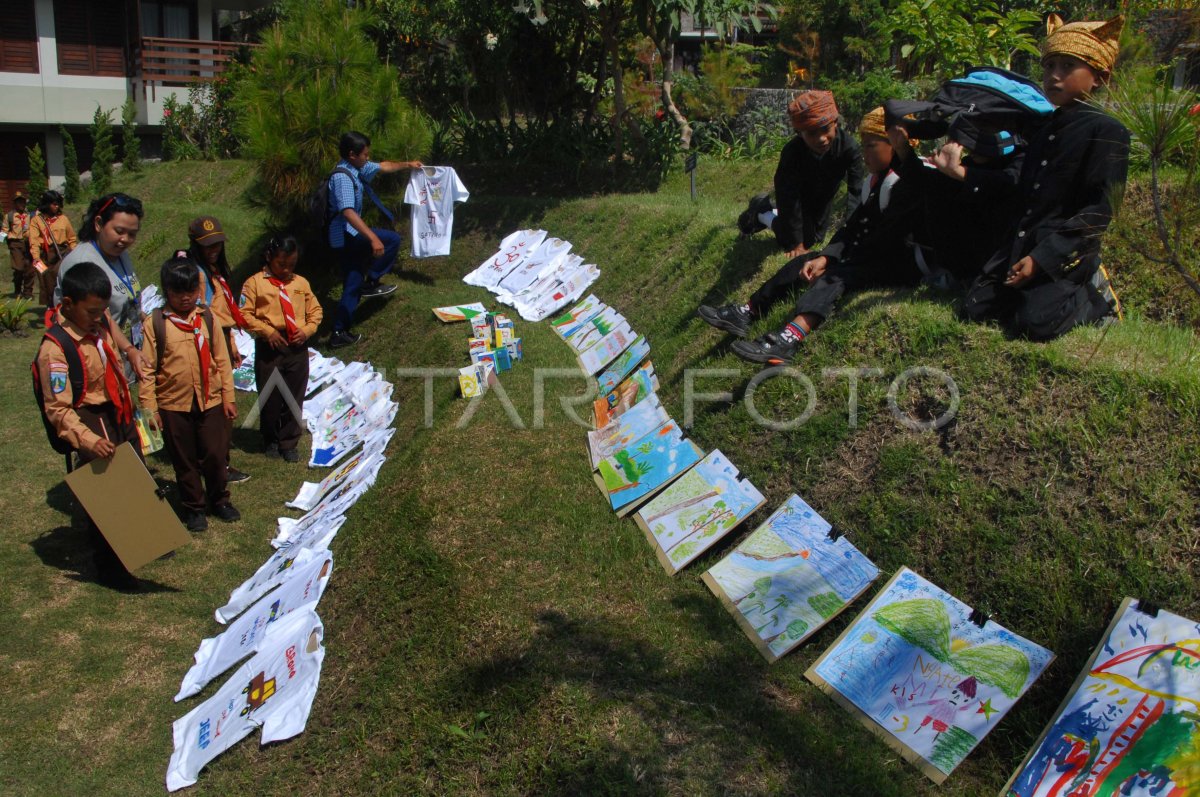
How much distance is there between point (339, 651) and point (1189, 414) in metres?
4.03

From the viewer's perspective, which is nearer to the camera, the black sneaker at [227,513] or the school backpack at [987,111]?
the school backpack at [987,111]

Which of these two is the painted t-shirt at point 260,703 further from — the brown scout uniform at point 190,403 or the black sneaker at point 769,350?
the black sneaker at point 769,350

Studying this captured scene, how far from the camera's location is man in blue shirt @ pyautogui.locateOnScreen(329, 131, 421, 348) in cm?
942

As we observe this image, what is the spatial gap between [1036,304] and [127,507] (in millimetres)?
5020

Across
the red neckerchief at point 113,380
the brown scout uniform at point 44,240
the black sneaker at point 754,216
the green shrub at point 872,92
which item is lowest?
the brown scout uniform at point 44,240

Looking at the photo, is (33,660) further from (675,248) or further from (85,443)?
(675,248)

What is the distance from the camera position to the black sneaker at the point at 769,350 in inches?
202

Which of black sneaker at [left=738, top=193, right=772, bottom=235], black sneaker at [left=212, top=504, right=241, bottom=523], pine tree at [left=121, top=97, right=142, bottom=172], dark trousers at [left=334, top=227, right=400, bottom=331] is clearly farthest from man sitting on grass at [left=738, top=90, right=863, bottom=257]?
pine tree at [left=121, top=97, right=142, bottom=172]

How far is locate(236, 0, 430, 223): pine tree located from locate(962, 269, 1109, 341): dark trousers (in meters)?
7.89

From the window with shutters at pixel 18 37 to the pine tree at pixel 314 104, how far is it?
1540 centimetres

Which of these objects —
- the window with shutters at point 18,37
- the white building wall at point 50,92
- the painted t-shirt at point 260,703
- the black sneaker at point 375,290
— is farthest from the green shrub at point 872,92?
the window with shutters at point 18,37

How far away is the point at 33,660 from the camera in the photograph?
4.88m

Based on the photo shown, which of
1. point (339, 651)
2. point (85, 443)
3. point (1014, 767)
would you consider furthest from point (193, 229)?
point (1014, 767)

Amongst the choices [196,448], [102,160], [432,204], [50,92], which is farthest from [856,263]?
[50,92]
